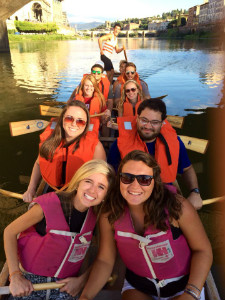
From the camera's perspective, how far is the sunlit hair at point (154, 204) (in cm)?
157

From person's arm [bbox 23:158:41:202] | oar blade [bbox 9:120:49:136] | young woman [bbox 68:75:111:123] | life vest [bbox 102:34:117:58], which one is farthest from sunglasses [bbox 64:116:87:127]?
life vest [bbox 102:34:117:58]

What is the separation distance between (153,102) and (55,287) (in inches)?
77.9

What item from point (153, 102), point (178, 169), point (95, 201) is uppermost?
point (153, 102)

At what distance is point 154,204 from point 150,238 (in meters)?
0.23

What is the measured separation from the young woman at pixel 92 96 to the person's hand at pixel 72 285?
338 cm

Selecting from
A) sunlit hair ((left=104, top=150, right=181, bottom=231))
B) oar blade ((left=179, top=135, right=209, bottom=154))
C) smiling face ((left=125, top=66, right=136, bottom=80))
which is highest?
smiling face ((left=125, top=66, right=136, bottom=80))

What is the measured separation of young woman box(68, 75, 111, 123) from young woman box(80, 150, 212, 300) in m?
3.22

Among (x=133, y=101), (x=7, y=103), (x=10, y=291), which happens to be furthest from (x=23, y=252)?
(x=7, y=103)

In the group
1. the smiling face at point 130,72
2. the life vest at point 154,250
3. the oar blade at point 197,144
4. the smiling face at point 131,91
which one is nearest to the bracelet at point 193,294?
the life vest at point 154,250

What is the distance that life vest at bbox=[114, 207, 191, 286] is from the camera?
1588 mm

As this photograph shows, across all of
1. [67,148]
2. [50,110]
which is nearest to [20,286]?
[67,148]

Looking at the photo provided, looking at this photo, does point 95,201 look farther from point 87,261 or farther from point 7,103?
point 7,103

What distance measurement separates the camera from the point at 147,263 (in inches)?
63.9

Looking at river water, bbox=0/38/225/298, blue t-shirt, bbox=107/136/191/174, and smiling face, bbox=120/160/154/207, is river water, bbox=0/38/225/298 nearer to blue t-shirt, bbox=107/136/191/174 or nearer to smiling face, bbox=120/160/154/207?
blue t-shirt, bbox=107/136/191/174
